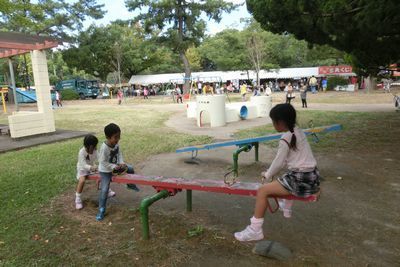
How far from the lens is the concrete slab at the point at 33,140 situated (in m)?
9.02

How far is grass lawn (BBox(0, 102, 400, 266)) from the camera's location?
133 inches

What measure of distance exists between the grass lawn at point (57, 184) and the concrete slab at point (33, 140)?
44 centimetres

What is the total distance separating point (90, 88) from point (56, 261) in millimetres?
39998

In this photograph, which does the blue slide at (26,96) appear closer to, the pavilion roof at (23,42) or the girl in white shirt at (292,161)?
the pavilion roof at (23,42)

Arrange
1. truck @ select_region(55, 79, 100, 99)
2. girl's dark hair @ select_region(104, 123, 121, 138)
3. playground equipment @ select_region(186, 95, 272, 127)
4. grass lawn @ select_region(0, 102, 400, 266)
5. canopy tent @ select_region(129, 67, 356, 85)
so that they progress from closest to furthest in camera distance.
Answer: grass lawn @ select_region(0, 102, 400, 266), girl's dark hair @ select_region(104, 123, 121, 138), playground equipment @ select_region(186, 95, 272, 127), truck @ select_region(55, 79, 100, 99), canopy tent @ select_region(129, 67, 356, 85)

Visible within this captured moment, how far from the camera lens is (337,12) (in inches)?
245

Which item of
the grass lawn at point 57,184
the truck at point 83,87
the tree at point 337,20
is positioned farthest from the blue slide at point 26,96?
the tree at point 337,20

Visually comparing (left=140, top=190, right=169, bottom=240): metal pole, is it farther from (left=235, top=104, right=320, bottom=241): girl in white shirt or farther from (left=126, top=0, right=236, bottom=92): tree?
(left=126, top=0, right=236, bottom=92): tree

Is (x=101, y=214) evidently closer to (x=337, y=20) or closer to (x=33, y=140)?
(x=337, y=20)

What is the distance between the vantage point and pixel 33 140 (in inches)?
389

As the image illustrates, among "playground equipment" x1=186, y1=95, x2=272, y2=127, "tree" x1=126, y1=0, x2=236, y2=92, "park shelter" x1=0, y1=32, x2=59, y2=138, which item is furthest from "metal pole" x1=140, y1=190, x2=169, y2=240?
"tree" x1=126, y1=0, x2=236, y2=92

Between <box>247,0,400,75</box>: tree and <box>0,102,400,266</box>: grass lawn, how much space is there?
2.37 metres

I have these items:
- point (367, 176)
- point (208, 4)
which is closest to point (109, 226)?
point (367, 176)

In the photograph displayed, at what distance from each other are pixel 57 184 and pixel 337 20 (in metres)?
5.80
